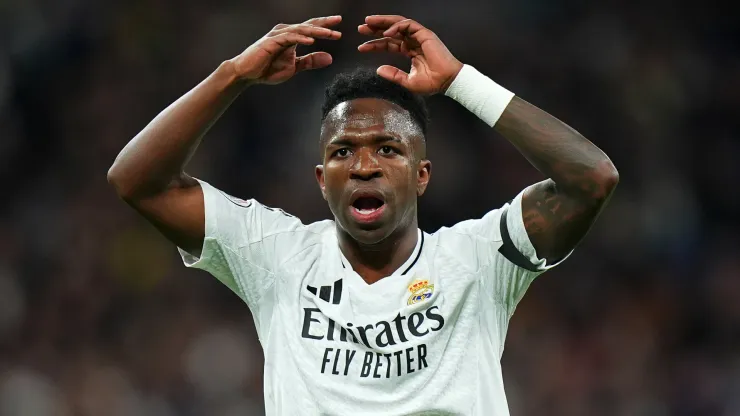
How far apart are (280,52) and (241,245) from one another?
0.74 metres

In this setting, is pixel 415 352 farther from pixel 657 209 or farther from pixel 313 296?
pixel 657 209

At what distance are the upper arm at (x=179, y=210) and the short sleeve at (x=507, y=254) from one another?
1006 mm

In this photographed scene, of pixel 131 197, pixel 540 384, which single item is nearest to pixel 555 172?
pixel 131 197

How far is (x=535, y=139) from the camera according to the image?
3521 mm

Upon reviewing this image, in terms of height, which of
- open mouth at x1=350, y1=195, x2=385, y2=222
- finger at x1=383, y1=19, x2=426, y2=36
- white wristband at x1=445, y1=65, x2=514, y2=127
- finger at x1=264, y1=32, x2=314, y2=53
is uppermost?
finger at x1=383, y1=19, x2=426, y2=36

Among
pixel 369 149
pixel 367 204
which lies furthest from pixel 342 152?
pixel 367 204

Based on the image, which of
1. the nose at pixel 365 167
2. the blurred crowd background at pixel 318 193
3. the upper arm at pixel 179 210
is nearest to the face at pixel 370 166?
the nose at pixel 365 167

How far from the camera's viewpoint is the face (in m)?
3.63

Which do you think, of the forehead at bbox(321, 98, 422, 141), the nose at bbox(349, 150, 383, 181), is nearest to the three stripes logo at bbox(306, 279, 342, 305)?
the nose at bbox(349, 150, 383, 181)

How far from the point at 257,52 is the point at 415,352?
3.87 ft

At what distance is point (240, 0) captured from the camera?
789cm

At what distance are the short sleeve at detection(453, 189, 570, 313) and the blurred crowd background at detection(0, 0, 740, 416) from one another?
10.2ft

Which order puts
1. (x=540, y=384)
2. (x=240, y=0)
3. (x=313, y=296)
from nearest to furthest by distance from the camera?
(x=313, y=296) → (x=540, y=384) → (x=240, y=0)

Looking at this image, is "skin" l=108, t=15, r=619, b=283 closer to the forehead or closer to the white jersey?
the forehead
